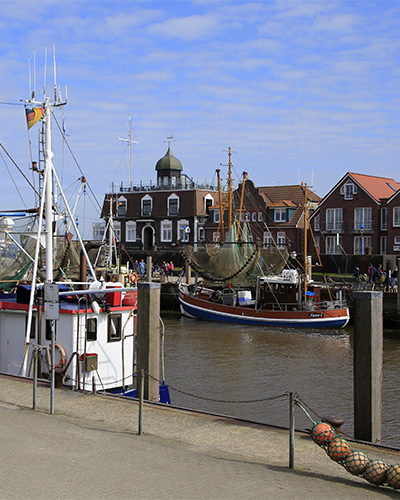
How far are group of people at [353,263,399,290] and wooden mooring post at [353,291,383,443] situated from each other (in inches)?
1378

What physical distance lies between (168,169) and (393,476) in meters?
78.3

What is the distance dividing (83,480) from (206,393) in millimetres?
14571

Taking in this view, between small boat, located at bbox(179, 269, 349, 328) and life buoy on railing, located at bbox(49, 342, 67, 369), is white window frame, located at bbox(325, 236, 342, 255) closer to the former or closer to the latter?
small boat, located at bbox(179, 269, 349, 328)

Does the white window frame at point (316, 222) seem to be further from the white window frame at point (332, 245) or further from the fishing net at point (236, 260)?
the fishing net at point (236, 260)

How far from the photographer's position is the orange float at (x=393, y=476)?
8877mm

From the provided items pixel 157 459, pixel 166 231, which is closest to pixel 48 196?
pixel 157 459

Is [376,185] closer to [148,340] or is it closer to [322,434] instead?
[148,340]

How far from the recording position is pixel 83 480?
929cm

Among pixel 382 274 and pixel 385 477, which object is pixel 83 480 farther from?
pixel 382 274

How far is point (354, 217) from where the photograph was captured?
66.8m

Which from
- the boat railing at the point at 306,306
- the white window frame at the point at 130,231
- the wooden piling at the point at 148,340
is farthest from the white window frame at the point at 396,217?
the wooden piling at the point at 148,340

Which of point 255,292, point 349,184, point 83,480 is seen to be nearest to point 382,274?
point 255,292

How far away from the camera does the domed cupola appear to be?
85.0m

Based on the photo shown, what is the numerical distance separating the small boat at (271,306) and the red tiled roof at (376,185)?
24.3 m
